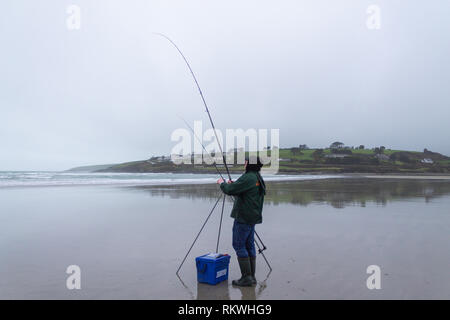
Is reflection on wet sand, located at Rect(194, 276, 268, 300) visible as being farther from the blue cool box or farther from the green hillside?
the green hillside

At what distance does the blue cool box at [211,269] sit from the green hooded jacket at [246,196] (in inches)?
24.3

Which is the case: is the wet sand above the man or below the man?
below

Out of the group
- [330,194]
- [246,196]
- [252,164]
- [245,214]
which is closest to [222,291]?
[245,214]

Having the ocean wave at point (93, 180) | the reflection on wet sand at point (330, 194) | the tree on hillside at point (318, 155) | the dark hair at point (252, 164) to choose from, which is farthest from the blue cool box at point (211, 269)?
the tree on hillside at point (318, 155)

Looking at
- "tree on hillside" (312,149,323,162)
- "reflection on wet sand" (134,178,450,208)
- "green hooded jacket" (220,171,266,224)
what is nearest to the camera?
"green hooded jacket" (220,171,266,224)

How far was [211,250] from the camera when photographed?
6094mm

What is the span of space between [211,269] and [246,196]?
3.50 feet

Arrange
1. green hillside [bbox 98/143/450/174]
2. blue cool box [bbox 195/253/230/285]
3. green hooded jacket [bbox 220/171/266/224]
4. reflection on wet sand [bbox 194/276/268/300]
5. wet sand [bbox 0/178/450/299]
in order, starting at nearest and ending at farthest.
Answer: reflection on wet sand [bbox 194/276/268/300]
wet sand [bbox 0/178/450/299]
blue cool box [bbox 195/253/230/285]
green hooded jacket [bbox 220/171/266/224]
green hillside [bbox 98/143/450/174]

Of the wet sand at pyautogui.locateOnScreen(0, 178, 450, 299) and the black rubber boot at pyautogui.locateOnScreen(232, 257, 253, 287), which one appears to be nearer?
the wet sand at pyautogui.locateOnScreen(0, 178, 450, 299)

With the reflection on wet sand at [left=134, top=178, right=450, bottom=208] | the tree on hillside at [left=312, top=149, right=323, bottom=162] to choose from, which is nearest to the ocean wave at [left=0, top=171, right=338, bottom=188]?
the reflection on wet sand at [left=134, top=178, right=450, bottom=208]

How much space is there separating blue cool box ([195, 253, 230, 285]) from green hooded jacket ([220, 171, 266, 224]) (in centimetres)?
62

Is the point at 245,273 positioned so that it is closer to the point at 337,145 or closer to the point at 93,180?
the point at 93,180

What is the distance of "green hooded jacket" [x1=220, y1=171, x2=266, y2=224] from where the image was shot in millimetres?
4406

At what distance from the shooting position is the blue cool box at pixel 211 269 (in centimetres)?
427
